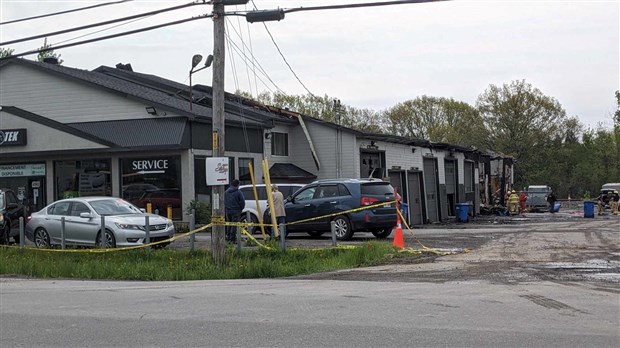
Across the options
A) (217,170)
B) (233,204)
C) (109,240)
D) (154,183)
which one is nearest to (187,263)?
(217,170)

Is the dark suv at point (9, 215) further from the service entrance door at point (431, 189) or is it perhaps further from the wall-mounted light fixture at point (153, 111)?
the service entrance door at point (431, 189)

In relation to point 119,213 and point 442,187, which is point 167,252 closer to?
point 119,213

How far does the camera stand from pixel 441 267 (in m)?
15.0

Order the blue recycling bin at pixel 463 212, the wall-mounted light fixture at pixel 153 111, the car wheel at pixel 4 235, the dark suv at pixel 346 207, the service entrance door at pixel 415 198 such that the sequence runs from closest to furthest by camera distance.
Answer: the car wheel at pixel 4 235 → the dark suv at pixel 346 207 → the wall-mounted light fixture at pixel 153 111 → the service entrance door at pixel 415 198 → the blue recycling bin at pixel 463 212

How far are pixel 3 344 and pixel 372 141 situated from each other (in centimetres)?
2787

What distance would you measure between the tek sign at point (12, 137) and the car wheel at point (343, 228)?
617 inches

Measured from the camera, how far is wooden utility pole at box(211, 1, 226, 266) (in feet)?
51.7

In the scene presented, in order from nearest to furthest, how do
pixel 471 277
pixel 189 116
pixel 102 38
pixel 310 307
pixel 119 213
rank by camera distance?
pixel 310 307
pixel 471 277
pixel 102 38
pixel 119 213
pixel 189 116

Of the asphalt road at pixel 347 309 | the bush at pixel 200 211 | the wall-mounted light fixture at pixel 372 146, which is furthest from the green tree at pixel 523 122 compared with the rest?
the asphalt road at pixel 347 309

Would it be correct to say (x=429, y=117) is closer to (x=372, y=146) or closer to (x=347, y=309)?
(x=372, y=146)

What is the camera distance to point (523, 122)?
72438mm

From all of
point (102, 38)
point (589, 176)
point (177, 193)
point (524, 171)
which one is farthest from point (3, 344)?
point (589, 176)

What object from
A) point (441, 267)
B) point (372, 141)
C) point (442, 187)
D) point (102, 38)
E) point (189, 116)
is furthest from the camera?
point (442, 187)

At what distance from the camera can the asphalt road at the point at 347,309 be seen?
8.36 m
